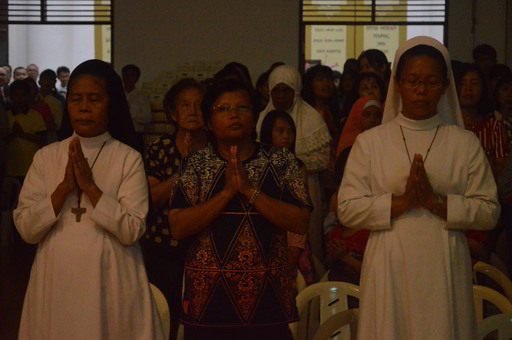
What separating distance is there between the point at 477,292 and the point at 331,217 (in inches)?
76.3

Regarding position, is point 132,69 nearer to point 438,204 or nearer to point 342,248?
point 342,248

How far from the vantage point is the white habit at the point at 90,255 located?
3.60 m

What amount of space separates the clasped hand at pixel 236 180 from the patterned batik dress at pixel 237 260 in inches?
3.7

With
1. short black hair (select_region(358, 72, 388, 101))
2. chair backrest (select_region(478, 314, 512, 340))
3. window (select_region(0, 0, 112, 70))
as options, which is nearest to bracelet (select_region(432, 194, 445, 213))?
chair backrest (select_region(478, 314, 512, 340))

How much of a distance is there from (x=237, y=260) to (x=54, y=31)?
477 inches

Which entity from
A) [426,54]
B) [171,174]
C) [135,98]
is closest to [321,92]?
[171,174]

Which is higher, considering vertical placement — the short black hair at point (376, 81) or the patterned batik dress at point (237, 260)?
→ the short black hair at point (376, 81)

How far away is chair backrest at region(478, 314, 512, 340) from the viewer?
14.2 feet

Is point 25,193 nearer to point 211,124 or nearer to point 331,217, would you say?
point 211,124

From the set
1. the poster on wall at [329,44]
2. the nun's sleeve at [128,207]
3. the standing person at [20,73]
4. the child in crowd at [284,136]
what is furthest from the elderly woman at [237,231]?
the standing person at [20,73]

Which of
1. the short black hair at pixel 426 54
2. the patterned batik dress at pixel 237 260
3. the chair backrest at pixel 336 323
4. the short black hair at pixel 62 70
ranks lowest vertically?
the chair backrest at pixel 336 323

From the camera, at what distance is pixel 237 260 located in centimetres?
373

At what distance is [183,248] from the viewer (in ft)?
16.1

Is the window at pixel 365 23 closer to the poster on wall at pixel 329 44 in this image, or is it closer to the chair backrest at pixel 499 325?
the poster on wall at pixel 329 44
